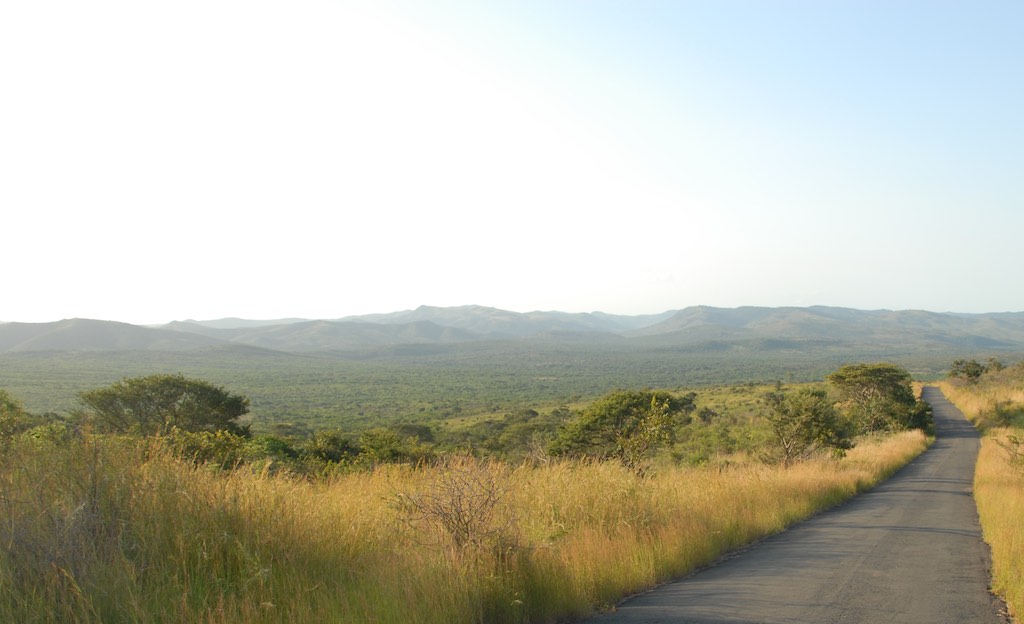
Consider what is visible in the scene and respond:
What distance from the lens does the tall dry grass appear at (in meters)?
4.22

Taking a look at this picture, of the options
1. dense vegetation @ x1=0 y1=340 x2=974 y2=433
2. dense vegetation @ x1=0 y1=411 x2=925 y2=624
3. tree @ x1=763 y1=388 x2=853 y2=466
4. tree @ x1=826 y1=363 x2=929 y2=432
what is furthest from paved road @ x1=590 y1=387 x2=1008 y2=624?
dense vegetation @ x1=0 y1=340 x2=974 y2=433

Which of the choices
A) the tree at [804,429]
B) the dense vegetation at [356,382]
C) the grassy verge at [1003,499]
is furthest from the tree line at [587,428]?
the dense vegetation at [356,382]

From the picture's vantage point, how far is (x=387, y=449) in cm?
2238

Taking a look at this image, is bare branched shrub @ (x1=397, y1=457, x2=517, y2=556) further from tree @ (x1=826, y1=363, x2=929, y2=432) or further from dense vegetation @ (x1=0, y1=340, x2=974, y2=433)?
dense vegetation @ (x1=0, y1=340, x2=974, y2=433)

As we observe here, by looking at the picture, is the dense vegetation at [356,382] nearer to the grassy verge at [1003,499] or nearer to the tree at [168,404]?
the tree at [168,404]

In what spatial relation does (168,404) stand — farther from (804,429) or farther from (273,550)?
(273,550)

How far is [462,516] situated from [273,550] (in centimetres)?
175

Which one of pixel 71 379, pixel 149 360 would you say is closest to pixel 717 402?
pixel 71 379

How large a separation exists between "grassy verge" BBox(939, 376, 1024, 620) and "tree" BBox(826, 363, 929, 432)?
14.9 ft

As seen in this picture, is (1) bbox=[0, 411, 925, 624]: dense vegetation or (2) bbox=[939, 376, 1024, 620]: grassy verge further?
(2) bbox=[939, 376, 1024, 620]: grassy verge

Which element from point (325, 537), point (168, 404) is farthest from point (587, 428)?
point (325, 537)

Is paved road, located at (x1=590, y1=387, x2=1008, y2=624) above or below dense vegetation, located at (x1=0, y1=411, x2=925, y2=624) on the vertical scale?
below

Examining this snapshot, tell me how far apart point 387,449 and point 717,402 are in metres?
52.3

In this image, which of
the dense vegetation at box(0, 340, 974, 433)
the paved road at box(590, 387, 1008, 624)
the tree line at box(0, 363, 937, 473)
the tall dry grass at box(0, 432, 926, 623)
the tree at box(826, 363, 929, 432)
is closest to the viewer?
the tall dry grass at box(0, 432, 926, 623)
